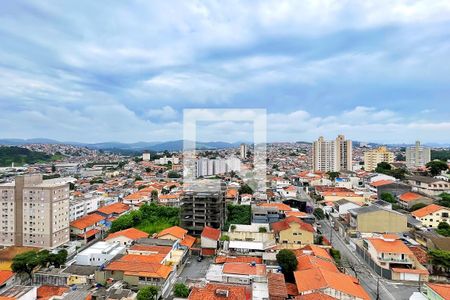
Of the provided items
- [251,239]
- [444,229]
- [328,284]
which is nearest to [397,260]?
[328,284]

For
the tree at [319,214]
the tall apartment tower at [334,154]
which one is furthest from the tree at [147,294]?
the tall apartment tower at [334,154]

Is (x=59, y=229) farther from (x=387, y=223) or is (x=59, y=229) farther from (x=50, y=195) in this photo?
(x=387, y=223)

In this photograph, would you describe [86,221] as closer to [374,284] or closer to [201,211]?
[201,211]

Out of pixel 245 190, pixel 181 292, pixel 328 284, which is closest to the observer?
pixel 328 284

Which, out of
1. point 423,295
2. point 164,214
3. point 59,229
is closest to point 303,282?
point 423,295

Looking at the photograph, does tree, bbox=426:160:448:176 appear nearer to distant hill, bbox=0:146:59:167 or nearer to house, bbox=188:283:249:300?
house, bbox=188:283:249:300

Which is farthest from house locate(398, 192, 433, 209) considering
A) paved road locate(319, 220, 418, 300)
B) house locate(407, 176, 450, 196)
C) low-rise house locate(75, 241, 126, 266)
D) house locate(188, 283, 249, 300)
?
low-rise house locate(75, 241, 126, 266)
